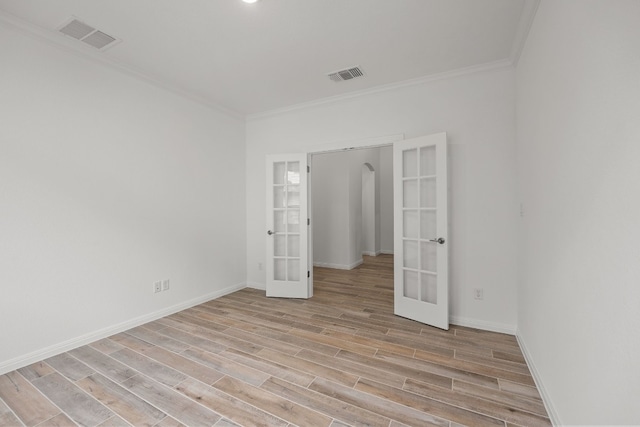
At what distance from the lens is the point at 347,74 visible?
10.6 feet

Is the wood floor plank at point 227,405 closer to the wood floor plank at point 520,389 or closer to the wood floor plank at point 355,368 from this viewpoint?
the wood floor plank at point 355,368

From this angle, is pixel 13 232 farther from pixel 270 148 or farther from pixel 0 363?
pixel 270 148

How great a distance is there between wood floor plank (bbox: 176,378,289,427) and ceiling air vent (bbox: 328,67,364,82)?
127 inches

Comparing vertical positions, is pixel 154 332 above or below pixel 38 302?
below

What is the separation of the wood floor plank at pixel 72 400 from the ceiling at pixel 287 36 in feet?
9.28

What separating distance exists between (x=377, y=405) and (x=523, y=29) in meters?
3.08

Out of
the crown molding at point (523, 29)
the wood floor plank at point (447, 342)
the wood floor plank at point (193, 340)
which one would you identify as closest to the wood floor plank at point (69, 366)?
the wood floor plank at point (193, 340)

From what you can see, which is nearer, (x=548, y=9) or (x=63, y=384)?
(x=548, y=9)

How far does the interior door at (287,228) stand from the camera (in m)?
4.08

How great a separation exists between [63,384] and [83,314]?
78 centimetres

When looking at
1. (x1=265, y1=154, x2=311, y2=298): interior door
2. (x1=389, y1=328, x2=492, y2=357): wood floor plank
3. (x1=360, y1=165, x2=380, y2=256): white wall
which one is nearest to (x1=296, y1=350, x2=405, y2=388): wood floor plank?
(x1=389, y1=328, x2=492, y2=357): wood floor plank

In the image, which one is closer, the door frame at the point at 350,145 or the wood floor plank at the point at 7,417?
the wood floor plank at the point at 7,417

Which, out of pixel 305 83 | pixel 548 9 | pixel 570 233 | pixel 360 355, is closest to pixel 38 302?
pixel 360 355

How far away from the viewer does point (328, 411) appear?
1780mm
